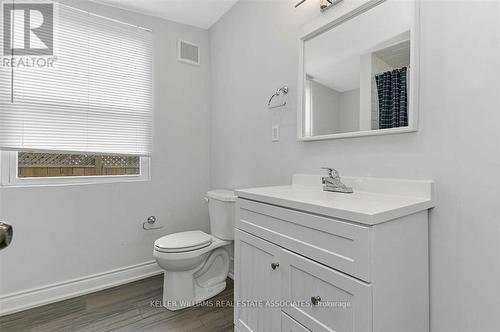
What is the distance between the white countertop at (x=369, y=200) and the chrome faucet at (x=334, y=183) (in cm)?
4

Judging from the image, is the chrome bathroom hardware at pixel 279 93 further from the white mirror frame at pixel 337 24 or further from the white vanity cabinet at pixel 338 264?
the white vanity cabinet at pixel 338 264

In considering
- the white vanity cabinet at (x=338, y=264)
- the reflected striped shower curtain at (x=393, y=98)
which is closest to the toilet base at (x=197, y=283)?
the white vanity cabinet at (x=338, y=264)

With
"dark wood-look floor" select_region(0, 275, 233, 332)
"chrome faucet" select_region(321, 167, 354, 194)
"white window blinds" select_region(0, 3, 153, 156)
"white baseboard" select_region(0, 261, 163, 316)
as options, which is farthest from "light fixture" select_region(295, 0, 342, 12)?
"white baseboard" select_region(0, 261, 163, 316)

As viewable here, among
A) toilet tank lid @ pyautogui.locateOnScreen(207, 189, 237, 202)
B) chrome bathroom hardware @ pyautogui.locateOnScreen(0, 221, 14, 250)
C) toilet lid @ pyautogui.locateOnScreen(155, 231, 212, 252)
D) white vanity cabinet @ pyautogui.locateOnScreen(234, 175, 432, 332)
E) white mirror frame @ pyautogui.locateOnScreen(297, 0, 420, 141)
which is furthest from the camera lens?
toilet tank lid @ pyautogui.locateOnScreen(207, 189, 237, 202)

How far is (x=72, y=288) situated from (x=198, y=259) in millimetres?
1059

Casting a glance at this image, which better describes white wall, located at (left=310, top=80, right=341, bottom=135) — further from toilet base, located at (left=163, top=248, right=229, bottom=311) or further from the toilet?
toilet base, located at (left=163, top=248, right=229, bottom=311)

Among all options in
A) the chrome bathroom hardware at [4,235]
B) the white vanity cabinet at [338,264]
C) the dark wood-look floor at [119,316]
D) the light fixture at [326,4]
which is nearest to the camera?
the chrome bathroom hardware at [4,235]

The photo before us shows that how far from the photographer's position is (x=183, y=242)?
75.3 inches

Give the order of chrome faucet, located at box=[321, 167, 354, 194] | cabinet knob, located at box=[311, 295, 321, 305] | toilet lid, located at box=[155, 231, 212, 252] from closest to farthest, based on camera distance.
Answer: cabinet knob, located at box=[311, 295, 321, 305] < chrome faucet, located at box=[321, 167, 354, 194] < toilet lid, located at box=[155, 231, 212, 252]

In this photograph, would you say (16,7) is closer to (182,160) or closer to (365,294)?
(182,160)

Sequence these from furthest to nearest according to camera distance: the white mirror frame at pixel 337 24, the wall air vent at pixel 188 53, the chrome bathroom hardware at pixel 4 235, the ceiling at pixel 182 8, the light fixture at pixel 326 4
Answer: the wall air vent at pixel 188 53, the ceiling at pixel 182 8, the light fixture at pixel 326 4, the white mirror frame at pixel 337 24, the chrome bathroom hardware at pixel 4 235

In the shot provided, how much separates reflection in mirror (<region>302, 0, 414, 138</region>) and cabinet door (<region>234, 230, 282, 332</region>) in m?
0.74

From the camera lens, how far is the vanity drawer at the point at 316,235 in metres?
0.83

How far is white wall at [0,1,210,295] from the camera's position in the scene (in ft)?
6.25
